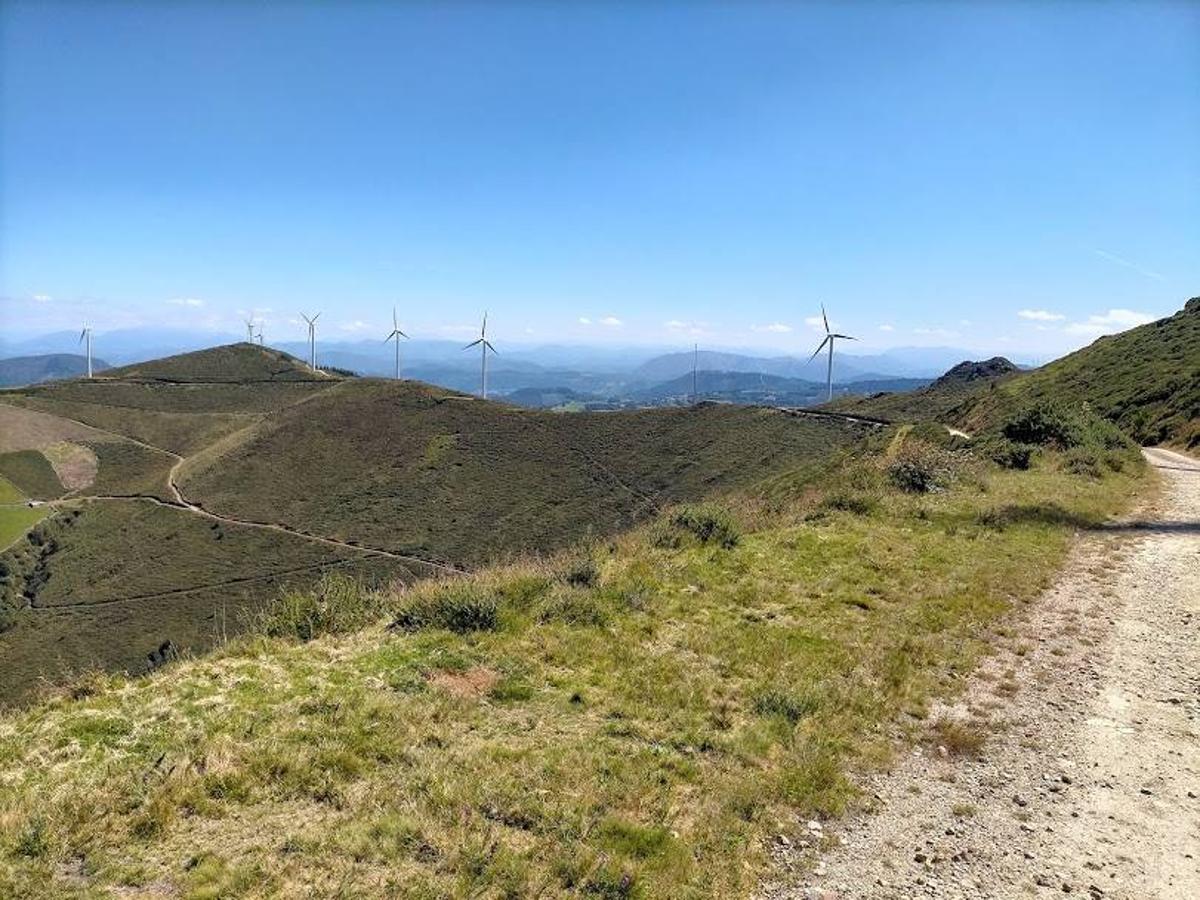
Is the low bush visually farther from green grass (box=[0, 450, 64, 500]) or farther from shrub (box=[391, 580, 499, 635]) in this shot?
green grass (box=[0, 450, 64, 500])

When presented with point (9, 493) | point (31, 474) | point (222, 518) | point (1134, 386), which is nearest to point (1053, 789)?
point (1134, 386)

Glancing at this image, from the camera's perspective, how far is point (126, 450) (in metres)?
129

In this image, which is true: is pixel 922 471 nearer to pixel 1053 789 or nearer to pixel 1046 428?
pixel 1046 428

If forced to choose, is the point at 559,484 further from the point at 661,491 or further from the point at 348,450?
the point at 348,450

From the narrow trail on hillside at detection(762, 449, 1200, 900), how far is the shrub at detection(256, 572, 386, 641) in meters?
7.45

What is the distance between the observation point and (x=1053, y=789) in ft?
22.4

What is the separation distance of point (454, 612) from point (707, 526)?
7.43m

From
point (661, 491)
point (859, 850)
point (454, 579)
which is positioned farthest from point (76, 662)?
point (859, 850)

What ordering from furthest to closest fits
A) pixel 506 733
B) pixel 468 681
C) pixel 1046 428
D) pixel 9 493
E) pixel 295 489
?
pixel 9 493
pixel 295 489
pixel 1046 428
pixel 468 681
pixel 506 733

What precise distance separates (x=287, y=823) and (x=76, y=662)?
7769 centimetres

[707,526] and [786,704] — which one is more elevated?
[707,526]

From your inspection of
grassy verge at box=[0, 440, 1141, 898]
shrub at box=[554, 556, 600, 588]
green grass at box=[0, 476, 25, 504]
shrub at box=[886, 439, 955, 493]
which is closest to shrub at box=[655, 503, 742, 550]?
grassy verge at box=[0, 440, 1141, 898]

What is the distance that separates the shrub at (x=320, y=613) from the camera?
10.6 meters

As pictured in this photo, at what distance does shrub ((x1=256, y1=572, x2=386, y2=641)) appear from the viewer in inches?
417
